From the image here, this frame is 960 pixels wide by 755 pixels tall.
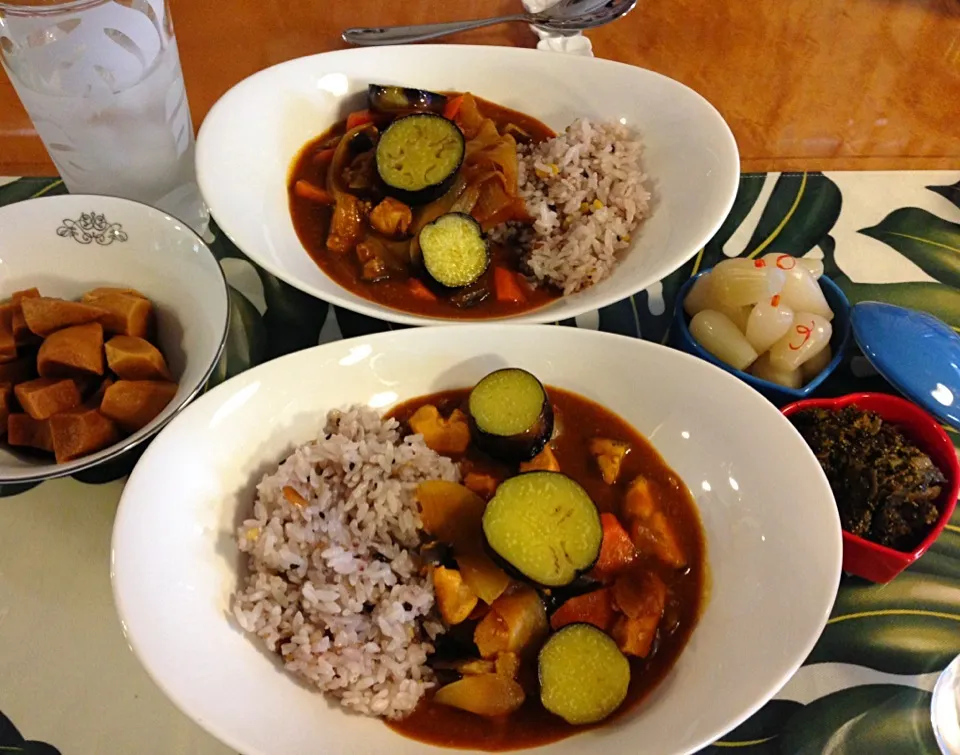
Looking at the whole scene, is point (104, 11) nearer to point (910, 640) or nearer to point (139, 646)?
point (139, 646)

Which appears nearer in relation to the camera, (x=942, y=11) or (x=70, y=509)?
(x=70, y=509)

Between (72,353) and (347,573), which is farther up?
(72,353)

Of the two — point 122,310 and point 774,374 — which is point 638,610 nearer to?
point 774,374

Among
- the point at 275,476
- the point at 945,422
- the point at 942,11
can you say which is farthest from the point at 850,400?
the point at 942,11

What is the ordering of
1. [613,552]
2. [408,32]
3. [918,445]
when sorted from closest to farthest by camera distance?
[613,552] → [918,445] → [408,32]

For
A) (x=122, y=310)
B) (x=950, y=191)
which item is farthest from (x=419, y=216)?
(x=950, y=191)
